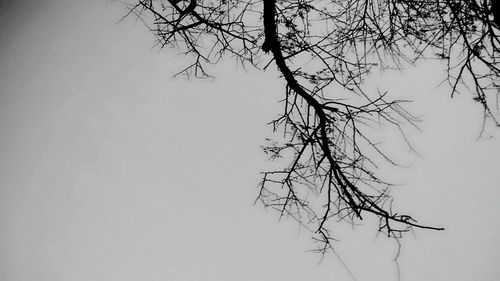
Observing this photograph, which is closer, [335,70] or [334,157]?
[334,157]

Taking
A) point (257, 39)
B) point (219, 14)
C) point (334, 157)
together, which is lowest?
point (334, 157)

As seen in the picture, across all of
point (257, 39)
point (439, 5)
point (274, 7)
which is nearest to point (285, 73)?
point (257, 39)

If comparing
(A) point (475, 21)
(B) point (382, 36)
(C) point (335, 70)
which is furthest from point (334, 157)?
(A) point (475, 21)

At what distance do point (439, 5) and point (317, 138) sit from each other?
1847 mm

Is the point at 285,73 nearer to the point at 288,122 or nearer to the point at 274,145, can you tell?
the point at 288,122

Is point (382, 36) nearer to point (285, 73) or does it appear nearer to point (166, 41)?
point (285, 73)

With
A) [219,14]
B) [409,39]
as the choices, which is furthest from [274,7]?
[409,39]

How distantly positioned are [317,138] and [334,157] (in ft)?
0.82

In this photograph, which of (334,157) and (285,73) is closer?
(334,157)

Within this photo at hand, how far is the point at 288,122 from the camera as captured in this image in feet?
10.5

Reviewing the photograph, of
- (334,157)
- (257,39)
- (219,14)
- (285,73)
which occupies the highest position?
(219,14)

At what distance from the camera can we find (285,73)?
3.18 metres

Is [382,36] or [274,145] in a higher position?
[382,36]

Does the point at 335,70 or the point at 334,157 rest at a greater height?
the point at 335,70
